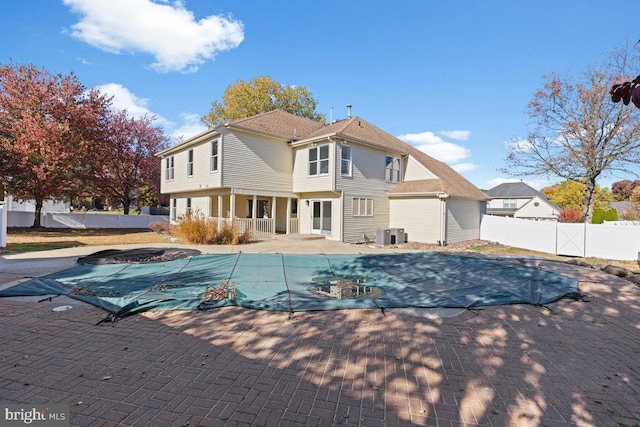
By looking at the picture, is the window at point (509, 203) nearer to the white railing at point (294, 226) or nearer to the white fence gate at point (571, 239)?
the white fence gate at point (571, 239)

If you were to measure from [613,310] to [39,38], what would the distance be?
1851 cm

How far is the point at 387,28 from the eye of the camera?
13875mm

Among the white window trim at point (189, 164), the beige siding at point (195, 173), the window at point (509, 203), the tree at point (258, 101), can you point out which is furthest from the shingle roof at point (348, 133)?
the window at point (509, 203)

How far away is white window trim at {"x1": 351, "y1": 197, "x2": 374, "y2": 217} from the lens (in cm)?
1773

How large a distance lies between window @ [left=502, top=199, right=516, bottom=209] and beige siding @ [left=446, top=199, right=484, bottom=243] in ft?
84.0

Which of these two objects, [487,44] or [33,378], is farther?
[487,44]

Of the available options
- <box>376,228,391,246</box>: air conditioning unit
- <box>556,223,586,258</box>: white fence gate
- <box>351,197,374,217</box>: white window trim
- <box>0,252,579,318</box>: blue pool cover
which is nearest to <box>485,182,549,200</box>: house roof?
<box>556,223,586,258</box>: white fence gate

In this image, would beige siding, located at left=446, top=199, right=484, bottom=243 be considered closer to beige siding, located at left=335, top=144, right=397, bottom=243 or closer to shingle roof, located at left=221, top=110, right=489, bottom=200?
shingle roof, located at left=221, top=110, right=489, bottom=200

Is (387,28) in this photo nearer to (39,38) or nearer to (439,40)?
(439,40)

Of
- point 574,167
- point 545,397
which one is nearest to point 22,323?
point 545,397

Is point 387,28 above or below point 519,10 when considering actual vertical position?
above

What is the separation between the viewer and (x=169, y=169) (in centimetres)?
2258

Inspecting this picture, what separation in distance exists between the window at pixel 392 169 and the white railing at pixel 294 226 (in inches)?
255

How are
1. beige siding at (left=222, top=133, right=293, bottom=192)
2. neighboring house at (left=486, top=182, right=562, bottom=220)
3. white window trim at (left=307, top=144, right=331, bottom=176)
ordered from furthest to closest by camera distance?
neighboring house at (left=486, top=182, right=562, bottom=220)
white window trim at (left=307, top=144, right=331, bottom=176)
beige siding at (left=222, top=133, right=293, bottom=192)
